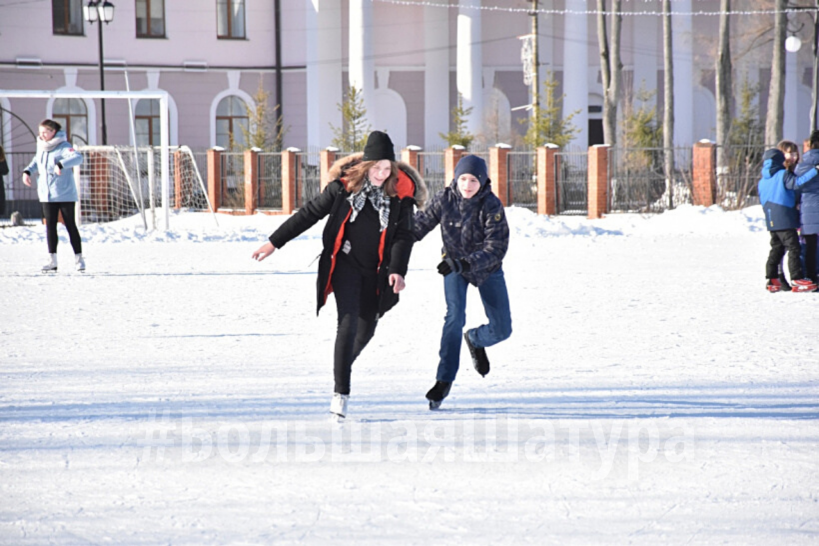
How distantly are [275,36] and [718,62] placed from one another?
50.4 feet

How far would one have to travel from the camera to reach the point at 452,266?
221 inches

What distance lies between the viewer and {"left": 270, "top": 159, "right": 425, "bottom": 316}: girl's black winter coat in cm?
552

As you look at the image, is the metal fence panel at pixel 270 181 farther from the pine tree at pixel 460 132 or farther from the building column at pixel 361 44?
the building column at pixel 361 44

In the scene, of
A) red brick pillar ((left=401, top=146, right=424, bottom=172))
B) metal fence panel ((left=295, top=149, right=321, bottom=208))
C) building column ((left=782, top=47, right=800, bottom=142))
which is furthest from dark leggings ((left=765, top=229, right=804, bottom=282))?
building column ((left=782, top=47, right=800, bottom=142))

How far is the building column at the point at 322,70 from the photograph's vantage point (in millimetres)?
37844

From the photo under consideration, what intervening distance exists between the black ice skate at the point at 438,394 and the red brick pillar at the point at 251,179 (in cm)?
2570

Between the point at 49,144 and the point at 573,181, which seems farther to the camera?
the point at 573,181

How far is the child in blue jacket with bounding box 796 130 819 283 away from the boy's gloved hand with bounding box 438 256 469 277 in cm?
598

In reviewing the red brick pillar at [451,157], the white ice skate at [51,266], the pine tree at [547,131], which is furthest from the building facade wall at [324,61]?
the white ice skate at [51,266]

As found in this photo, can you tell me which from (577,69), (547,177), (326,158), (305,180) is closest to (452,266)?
(547,177)

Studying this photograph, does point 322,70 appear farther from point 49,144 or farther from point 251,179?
point 49,144

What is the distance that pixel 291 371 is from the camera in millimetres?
6875

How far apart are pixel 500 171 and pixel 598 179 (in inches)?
104

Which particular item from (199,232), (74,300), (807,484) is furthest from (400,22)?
(807,484)
